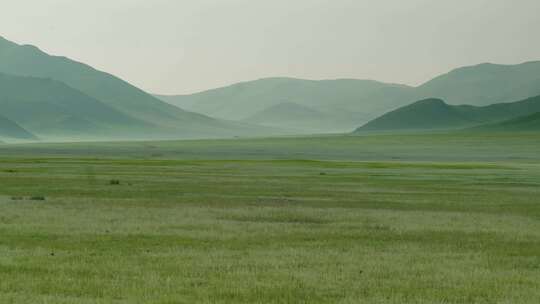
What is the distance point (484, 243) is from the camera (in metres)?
23.3

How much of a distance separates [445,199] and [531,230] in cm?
1381

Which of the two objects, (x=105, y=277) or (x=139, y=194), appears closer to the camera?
(x=105, y=277)

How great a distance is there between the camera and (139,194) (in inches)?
1597

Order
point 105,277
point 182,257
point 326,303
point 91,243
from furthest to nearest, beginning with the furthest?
point 91,243 < point 182,257 < point 105,277 < point 326,303

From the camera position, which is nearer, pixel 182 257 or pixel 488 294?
pixel 488 294

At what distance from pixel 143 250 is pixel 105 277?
385 cm

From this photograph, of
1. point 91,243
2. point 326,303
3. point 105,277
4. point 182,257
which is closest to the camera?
point 326,303

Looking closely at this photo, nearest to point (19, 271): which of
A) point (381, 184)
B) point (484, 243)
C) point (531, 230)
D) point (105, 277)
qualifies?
point (105, 277)

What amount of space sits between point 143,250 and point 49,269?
129 inches

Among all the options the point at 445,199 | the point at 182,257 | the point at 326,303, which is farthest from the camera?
the point at 445,199

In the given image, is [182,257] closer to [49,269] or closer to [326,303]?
[49,269]

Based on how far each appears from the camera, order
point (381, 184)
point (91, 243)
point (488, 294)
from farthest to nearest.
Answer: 1. point (381, 184)
2. point (91, 243)
3. point (488, 294)

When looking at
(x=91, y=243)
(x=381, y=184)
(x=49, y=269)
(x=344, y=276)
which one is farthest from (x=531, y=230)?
(x=381, y=184)

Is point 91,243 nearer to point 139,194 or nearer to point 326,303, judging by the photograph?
point 326,303
